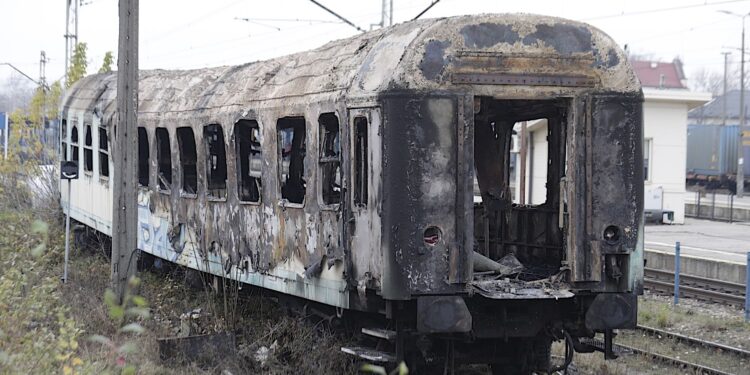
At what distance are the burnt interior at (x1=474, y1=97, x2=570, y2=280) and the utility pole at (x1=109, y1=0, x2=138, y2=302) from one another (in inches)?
167

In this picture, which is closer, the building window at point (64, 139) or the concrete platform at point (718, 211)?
the building window at point (64, 139)

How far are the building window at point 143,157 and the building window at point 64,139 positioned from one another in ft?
18.0

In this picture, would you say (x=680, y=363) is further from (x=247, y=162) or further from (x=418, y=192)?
(x=247, y=162)

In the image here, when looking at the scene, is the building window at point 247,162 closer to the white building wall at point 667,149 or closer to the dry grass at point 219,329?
the dry grass at point 219,329

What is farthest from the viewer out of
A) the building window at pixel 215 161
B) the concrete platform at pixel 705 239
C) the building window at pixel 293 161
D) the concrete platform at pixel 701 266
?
the concrete platform at pixel 705 239

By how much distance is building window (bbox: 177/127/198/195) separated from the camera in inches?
525

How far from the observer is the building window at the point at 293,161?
10812mm

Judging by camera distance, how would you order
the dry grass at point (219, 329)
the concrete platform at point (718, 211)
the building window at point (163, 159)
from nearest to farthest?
1. the dry grass at point (219, 329)
2. the building window at point (163, 159)
3. the concrete platform at point (718, 211)

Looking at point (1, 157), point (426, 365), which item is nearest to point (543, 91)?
point (426, 365)

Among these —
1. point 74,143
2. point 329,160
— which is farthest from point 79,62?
point 329,160

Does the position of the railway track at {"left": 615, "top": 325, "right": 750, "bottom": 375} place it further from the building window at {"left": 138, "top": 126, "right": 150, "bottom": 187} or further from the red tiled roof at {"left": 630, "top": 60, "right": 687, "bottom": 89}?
the red tiled roof at {"left": 630, "top": 60, "right": 687, "bottom": 89}

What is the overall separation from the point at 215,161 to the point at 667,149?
21.1m

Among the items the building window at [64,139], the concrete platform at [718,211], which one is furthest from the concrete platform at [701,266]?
the concrete platform at [718,211]

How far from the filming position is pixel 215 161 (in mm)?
12672
